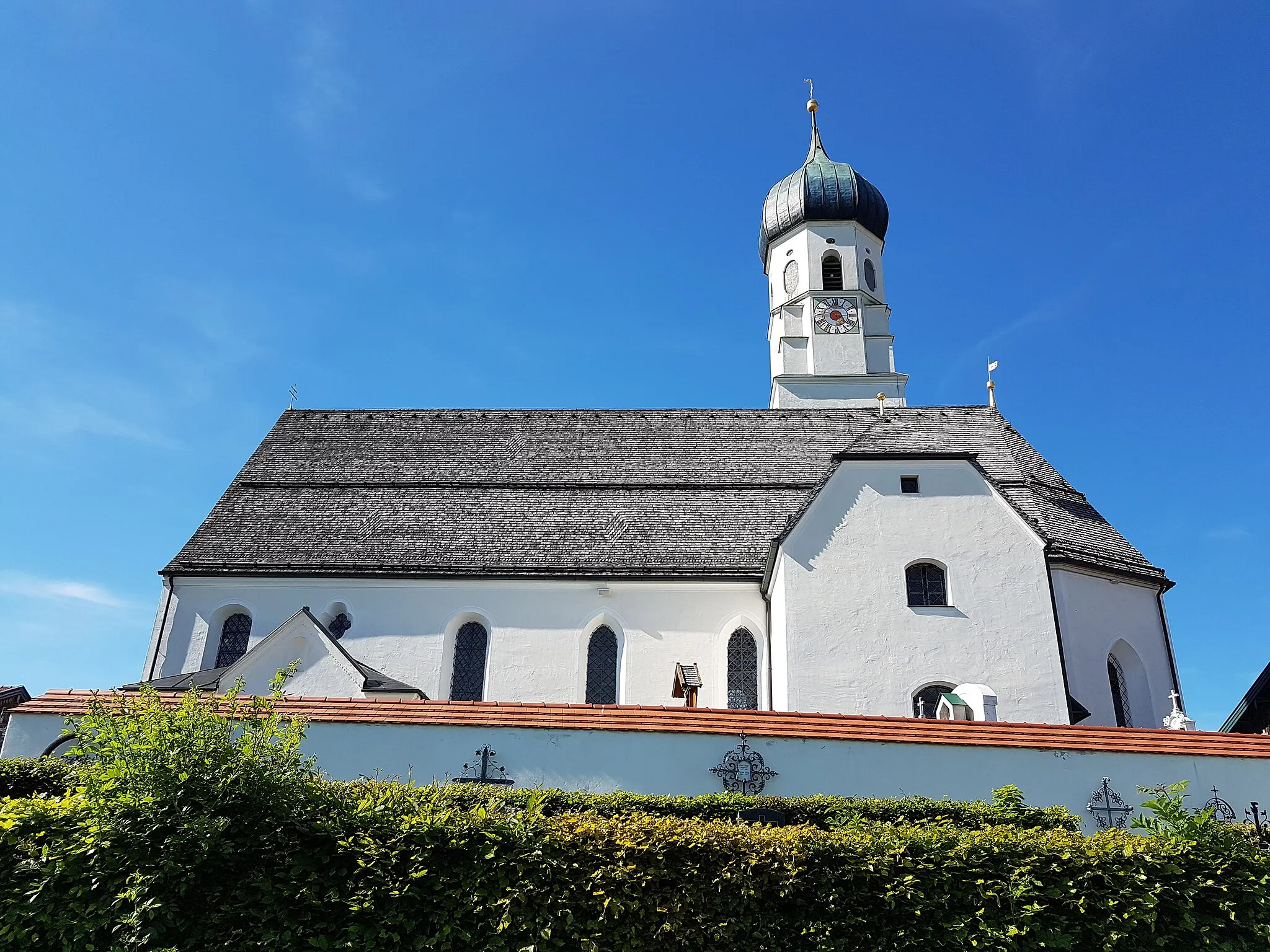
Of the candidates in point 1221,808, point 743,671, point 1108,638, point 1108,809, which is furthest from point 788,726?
point 1108,638

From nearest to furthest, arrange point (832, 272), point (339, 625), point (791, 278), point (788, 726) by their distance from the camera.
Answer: point (788, 726)
point (339, 625)
point (832, 272)
point (791, 278)

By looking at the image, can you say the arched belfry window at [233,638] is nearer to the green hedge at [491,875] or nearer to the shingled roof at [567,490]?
the shingled roof at [567,490]

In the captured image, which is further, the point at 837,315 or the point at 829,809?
the point at 837,315

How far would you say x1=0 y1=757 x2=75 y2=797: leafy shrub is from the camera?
10781 millimetres

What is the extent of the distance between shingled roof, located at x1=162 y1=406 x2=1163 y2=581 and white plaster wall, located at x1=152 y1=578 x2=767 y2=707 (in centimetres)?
42

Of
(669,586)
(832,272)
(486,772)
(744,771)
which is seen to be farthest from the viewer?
(832,272)

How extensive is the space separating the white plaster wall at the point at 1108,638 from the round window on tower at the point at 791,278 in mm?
21747

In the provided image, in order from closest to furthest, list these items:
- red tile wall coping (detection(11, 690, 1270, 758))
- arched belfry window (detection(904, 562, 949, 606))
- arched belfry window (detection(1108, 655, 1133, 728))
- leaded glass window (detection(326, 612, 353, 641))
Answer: red tile wall coping (detection(11, 690, 1270, 758)), arched belfry window (detection(904, 562, 949, 606)), arched belfry window (detection(1108, 655, 1133, 728)), leaded glass window (detection(326, 612, 353, 641))

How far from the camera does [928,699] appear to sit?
18.1 meters

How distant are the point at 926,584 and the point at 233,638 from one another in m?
15.8

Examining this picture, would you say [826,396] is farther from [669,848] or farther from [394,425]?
[669,848]

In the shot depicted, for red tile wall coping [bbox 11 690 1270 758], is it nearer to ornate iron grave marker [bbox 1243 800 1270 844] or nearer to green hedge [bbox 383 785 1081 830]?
ornate iron grave marker [bbox 1243 800 1270 844]

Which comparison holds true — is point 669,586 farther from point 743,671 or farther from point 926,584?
point 926,584

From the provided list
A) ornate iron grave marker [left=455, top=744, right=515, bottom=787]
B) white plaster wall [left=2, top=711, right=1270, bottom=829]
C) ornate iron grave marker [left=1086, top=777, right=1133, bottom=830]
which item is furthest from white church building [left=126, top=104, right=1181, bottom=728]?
ornate iron grave marker [left=455, top=744, right=515, bottom=787]
